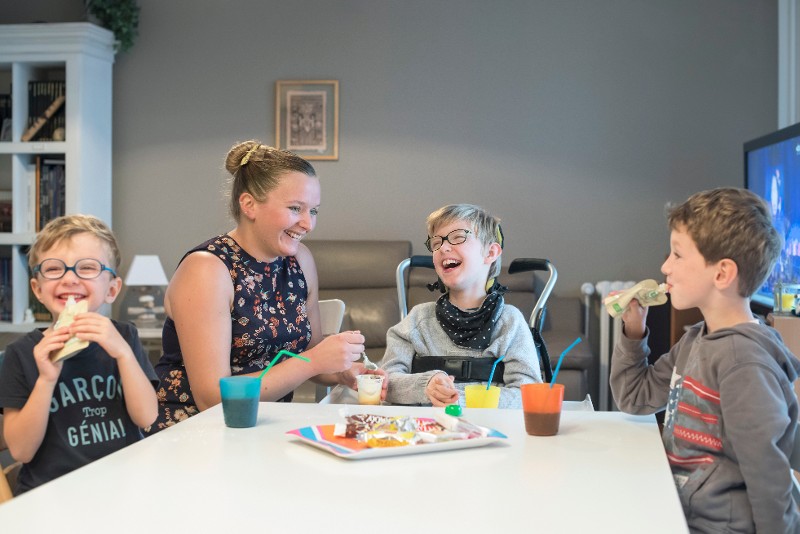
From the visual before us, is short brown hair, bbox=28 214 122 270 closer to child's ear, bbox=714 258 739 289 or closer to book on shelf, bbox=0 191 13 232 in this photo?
child's ear, bbox=714 258 739 289

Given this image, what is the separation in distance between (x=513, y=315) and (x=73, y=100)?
358 cm

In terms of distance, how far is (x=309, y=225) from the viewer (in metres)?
2.36

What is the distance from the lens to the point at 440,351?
242 cm

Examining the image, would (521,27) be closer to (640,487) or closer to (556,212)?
(556,212)

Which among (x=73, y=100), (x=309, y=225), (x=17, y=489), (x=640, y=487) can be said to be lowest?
(x=17, y=489)

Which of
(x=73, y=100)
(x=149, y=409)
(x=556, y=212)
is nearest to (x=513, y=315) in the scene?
(x=149, y=409)

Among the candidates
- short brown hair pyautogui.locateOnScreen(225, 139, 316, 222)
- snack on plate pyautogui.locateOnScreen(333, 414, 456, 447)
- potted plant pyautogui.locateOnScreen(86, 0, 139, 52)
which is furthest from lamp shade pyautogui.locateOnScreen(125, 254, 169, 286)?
snack on plate pyautogui.locateOnScreen(333, 414, 456, 447)

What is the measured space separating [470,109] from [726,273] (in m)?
3.83

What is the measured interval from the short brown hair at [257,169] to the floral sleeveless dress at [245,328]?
0.13 m

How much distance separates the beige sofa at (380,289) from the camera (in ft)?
16.1

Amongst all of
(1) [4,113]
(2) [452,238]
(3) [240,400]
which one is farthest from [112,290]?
(1) [4,113]

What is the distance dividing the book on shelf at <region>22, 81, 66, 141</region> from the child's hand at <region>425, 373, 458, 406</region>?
3833 millimetres

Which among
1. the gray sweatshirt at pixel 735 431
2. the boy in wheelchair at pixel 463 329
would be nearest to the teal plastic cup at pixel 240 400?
the boy in wheelchair at pixel 463 329

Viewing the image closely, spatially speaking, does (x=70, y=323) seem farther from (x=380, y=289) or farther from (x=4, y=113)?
(x=4, y=113)
